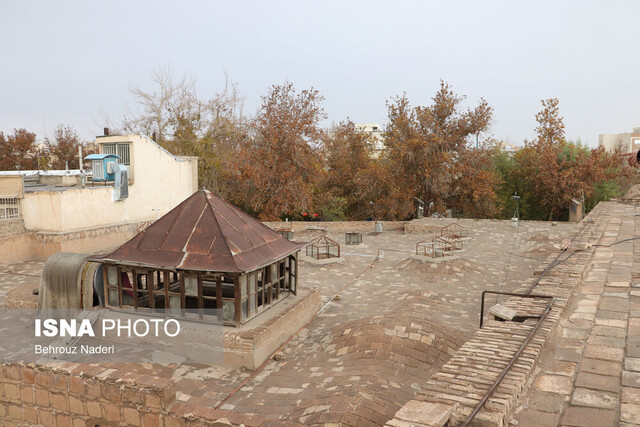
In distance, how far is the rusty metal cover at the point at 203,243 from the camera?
975 centimetres

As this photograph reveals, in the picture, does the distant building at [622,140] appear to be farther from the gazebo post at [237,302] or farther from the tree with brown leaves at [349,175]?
the gazebo post at [237,302]

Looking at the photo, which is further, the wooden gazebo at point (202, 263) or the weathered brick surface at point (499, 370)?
the wooden gazebo at point (202, 263)

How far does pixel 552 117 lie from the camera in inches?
1384

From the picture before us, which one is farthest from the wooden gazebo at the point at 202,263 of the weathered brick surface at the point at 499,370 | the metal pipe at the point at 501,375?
the metal pipe at the point at 501,375

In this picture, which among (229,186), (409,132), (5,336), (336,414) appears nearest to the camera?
(336,414)

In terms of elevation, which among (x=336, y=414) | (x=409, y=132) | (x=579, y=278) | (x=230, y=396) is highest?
(x=409, y=132)

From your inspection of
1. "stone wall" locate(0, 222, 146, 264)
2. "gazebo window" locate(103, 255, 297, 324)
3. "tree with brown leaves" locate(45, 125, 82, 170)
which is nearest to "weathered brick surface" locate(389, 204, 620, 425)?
"gazebo window" locate(103, 255, 297, 324)

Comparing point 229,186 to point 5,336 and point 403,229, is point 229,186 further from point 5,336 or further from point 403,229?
point 5,336

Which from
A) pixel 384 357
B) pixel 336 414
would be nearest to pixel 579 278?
pixel 384 357

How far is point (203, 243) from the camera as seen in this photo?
33.2ft

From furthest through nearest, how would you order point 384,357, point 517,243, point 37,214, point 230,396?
point 517,243 → point 37,214 → point 384,357 → point 230,396

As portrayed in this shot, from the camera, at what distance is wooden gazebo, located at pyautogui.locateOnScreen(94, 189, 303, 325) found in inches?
381

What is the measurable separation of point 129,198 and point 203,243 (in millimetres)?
14763

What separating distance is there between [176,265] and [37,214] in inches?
521
